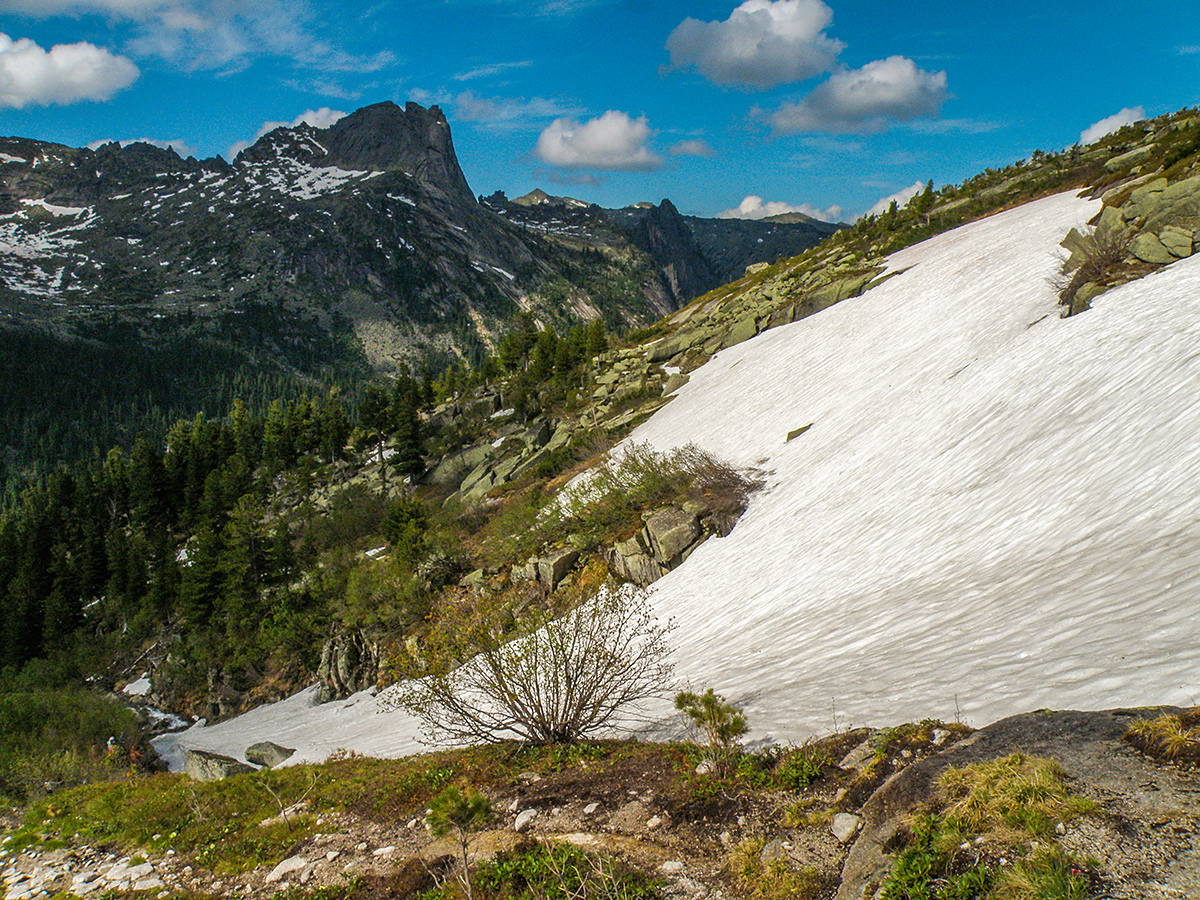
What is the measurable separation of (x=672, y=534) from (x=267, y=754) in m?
12.2

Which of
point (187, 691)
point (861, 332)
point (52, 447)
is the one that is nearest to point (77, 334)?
point (52, 447)

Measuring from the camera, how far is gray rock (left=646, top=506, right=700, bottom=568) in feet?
53.1

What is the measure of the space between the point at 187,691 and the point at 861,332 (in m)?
36.3

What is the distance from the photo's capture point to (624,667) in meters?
8.35

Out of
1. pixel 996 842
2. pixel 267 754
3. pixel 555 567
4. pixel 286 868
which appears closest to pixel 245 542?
pixel 267 754

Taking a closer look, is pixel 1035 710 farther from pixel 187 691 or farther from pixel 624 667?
pixel 187 691

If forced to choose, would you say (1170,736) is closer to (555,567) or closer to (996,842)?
(996,842)

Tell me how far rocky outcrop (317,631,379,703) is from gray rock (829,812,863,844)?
20.3 metres

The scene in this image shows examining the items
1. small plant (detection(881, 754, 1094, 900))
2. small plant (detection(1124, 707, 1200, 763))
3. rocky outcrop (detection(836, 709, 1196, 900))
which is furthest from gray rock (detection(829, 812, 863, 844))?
small plant (detection(1124, 707, 1200, 763))

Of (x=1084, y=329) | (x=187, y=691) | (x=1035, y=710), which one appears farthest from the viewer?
(x=187, y=691)

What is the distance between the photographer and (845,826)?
4.34 meters

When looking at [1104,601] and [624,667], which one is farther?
[624,667]

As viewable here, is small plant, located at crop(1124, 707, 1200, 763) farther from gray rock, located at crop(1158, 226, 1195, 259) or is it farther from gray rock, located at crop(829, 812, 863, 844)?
gray rock, located at crop(1158, 226, 1195, 259)

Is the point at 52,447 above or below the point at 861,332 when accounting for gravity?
above
